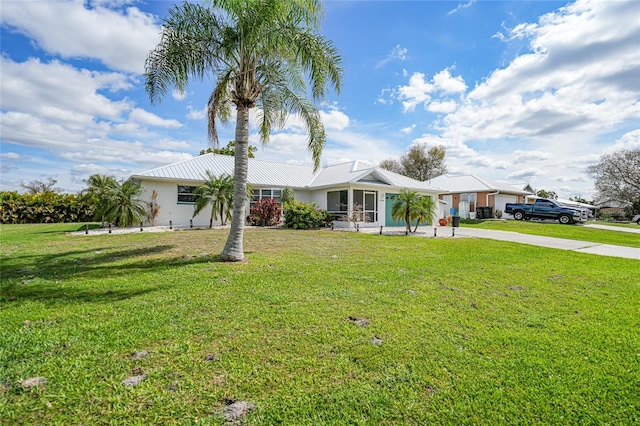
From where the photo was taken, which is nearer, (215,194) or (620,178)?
(215,194)

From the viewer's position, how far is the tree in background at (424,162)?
42.5 metres

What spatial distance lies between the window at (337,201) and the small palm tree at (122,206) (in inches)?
466

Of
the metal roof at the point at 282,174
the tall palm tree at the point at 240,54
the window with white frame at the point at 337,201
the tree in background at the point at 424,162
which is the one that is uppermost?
the tree in background at the point at 424,162

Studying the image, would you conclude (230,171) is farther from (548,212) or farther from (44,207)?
(548,212)

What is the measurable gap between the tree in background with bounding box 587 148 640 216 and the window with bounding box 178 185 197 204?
2003 inches

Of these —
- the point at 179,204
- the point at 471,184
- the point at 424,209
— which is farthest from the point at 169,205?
the point at 471,184

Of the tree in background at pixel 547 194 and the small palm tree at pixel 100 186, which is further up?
the tree in background at pixel 547 194

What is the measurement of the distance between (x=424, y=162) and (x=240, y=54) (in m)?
38.9

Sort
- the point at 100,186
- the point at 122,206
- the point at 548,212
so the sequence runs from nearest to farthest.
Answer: the point at 122,206, the point at 100,186, the point at 548,212

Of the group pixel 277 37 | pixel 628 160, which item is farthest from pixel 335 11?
pixel 628 160

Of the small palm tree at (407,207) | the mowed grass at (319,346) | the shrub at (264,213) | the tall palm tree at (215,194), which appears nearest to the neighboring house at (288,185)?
the shrub at (264,213)

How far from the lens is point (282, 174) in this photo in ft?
76.4

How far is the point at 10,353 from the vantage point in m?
3.05

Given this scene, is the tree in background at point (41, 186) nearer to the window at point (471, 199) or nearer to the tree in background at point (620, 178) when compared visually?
the window at point (471, 199)
